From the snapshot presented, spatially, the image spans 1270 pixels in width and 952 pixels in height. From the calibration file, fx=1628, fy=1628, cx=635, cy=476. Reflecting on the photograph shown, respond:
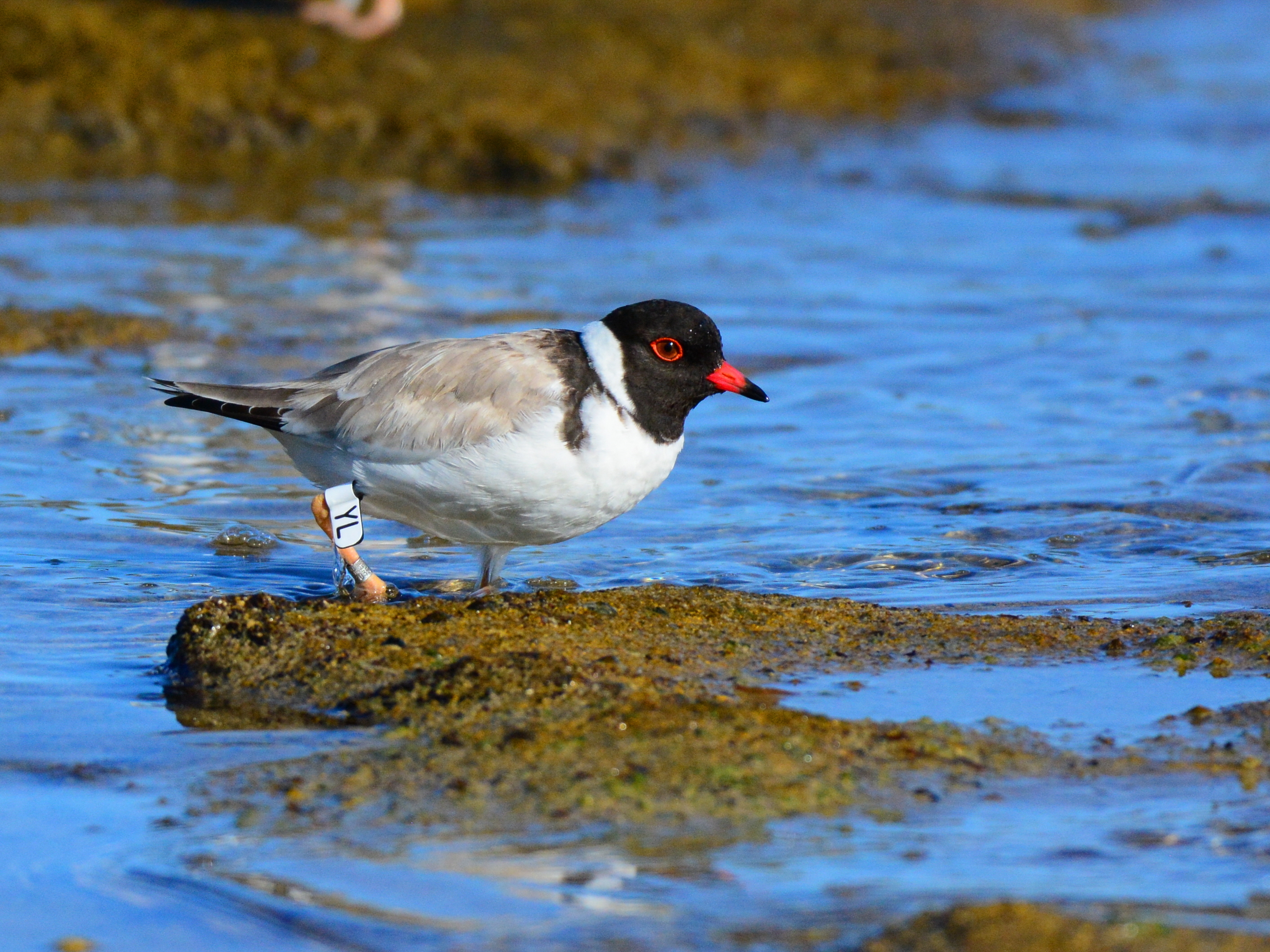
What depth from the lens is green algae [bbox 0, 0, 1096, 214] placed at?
15.9 m

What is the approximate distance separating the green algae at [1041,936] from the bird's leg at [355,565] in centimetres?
312

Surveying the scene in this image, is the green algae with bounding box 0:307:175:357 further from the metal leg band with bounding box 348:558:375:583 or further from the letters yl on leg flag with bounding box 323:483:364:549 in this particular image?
the metal leg band with bounding box 348:558:375:583

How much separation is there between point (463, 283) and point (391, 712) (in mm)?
7976

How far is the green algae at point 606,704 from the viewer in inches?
167

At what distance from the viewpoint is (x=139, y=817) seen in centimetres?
421

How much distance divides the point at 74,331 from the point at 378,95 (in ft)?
23.0

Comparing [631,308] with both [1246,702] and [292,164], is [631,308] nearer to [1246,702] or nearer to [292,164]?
[1246,702]

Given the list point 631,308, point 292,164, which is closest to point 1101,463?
point 631,308

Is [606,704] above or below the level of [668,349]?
below

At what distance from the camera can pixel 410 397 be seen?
6.20 metres

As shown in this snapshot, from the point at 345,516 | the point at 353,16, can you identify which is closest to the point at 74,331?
the point at 345,516

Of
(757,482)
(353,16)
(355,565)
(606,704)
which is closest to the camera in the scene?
(606,704)

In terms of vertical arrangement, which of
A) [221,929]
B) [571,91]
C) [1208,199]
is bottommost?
[221,929]

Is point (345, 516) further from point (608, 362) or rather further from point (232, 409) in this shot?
point (608, 362)
